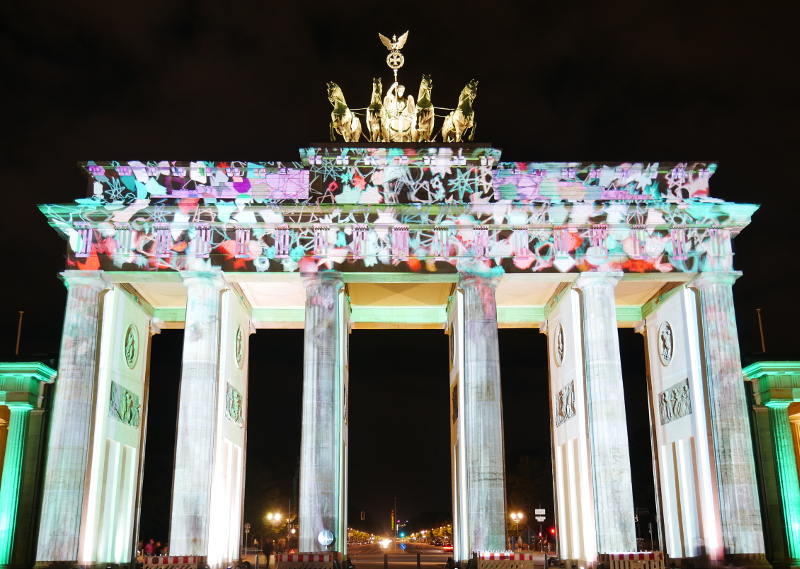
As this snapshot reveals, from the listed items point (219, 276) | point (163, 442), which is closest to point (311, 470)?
point (219, 276)

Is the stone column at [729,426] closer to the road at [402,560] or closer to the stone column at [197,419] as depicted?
the road at [402,560]

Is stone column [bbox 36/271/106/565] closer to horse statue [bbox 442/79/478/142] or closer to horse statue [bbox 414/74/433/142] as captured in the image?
horse statue [bbox 414/74/433/142]

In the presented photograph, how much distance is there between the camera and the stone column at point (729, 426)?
29984 mm

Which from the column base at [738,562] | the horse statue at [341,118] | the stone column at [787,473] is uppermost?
the horse statue at [341,118]

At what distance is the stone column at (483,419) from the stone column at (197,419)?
9.80 metres

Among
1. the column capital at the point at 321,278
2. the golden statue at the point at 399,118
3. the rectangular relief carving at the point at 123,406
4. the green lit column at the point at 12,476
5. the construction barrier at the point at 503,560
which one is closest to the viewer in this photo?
the construction barrier at the point at 503,560

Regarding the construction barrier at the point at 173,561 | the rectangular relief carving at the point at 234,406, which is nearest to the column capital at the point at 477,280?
the rectangular relief carving at the point at 234,406

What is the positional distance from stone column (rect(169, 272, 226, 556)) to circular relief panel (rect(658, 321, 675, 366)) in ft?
63.6

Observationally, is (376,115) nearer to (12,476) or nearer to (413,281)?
(413,281)

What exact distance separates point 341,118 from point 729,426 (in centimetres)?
1988

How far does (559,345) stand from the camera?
37.5 m

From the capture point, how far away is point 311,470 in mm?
29875

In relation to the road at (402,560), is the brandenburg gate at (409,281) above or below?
above

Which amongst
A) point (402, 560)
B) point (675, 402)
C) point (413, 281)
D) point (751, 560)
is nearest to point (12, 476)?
point (413, 281)
